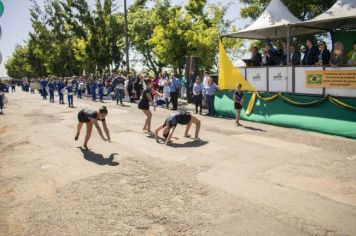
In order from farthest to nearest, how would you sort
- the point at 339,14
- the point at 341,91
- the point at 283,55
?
the point at 283,55, the point at 339,14, the point at 341,91

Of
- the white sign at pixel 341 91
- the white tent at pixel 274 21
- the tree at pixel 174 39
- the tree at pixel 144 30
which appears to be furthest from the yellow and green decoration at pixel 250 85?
the tree at pixel 144 30

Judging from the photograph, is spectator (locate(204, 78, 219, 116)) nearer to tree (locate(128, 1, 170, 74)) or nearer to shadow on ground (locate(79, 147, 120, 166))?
shadow on ground (locate(79, 147, 120, 166))

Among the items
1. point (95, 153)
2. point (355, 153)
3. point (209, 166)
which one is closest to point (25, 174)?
point (95, 153)

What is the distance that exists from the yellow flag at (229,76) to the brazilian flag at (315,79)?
3.03 meters

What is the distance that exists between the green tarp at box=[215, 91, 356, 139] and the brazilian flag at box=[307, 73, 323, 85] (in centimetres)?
61

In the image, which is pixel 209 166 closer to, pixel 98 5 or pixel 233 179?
pixel 233 179

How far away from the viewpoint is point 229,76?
1661cm

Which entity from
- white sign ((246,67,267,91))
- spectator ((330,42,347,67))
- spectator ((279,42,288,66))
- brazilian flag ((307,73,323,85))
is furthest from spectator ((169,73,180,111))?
spectator ((330,42,347,67))

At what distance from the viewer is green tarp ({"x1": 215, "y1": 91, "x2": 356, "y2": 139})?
11.5 metres

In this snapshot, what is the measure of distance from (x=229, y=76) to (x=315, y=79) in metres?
4.59

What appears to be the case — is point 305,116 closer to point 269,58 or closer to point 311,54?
point 311,54

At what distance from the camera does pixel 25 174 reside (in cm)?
817

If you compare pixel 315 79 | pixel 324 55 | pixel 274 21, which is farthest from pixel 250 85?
pixel 324 55

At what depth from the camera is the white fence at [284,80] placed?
1235 cm
